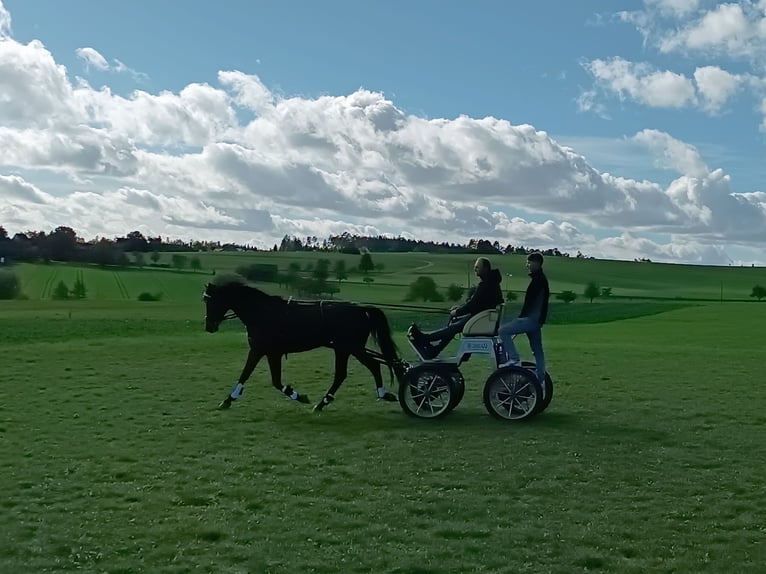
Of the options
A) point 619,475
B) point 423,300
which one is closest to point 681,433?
point 619,475

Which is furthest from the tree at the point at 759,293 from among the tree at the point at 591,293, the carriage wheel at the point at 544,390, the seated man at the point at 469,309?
the seated man at the point at 469,309

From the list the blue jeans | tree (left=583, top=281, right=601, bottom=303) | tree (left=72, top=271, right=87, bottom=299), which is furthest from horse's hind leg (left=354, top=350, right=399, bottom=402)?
tree (left=583, top=281, right=601, bottom=303)

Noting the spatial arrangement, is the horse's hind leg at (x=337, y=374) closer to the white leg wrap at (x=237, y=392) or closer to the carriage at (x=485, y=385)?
the carriage at (x=485, y=385)

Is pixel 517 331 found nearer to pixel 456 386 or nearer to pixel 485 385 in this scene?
pixel 485 385

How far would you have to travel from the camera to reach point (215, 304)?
1355 cm

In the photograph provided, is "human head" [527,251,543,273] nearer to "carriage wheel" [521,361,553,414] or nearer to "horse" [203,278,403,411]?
"carriage wheel" [521,361,553,414]

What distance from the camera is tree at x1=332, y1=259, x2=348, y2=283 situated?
73.7 ft

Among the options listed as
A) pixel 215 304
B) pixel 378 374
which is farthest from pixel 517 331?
pixel 215 304

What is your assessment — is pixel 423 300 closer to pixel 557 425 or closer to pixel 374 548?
pixel 557 425

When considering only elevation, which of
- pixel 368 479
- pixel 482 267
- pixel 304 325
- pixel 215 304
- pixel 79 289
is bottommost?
pixel 368 479

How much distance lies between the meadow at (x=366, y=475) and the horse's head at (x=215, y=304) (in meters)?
1.38

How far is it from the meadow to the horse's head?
1.38 meters

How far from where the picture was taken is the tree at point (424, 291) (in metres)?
27.3

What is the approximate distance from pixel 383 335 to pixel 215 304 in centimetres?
259
